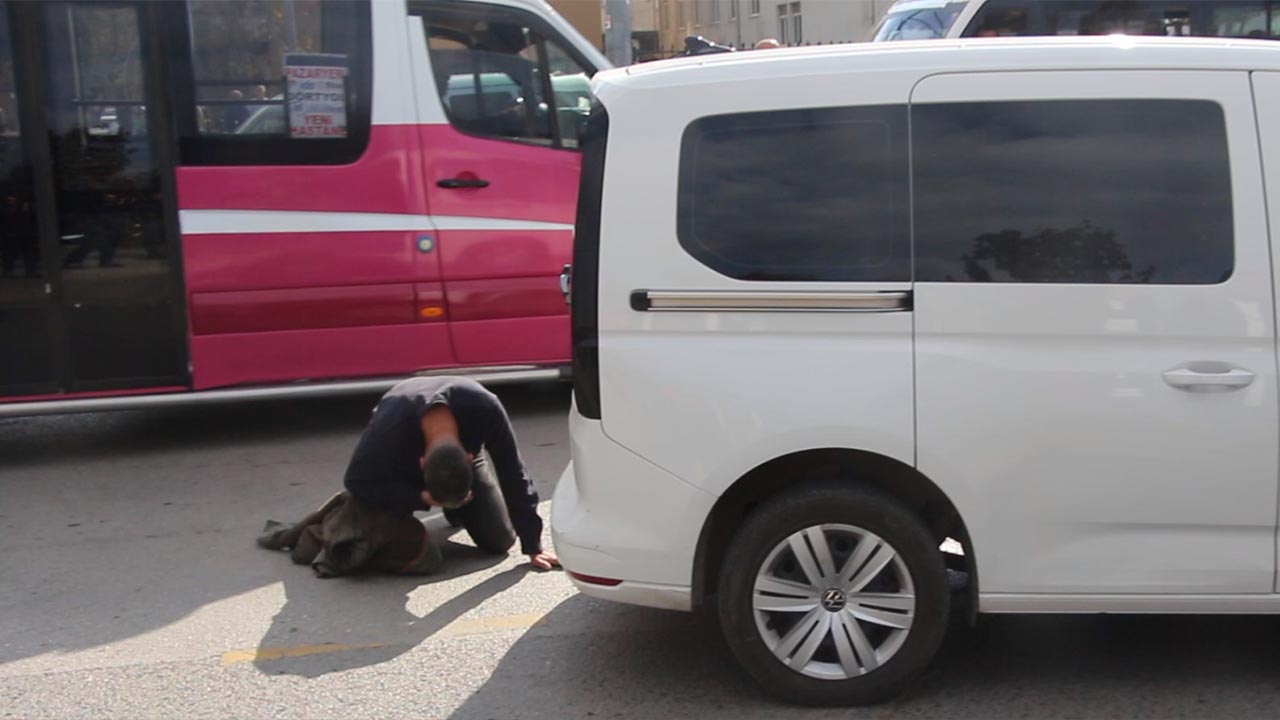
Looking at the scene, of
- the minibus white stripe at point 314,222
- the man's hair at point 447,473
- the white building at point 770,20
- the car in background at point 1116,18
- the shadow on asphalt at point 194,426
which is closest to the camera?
the man's hair at point 447,473

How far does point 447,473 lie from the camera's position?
5.18 metres

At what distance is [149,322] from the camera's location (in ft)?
24.8

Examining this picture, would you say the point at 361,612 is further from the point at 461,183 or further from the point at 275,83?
the point at 275,83

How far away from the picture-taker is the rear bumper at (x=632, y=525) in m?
4.10

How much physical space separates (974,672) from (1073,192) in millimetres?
1573

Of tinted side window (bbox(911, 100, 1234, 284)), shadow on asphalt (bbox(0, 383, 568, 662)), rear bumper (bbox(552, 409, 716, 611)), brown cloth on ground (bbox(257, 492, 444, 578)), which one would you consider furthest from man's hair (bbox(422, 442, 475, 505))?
tinted side window (bbox(911, 100, 1234, 284))

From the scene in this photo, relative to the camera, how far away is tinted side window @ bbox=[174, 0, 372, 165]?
7500mm

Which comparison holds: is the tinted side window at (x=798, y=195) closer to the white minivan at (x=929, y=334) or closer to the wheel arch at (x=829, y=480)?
the white minivan at (x=929, y=334)

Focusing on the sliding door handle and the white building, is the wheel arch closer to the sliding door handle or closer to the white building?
the sliding door handle

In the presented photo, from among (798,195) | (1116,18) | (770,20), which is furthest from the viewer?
(770,20)

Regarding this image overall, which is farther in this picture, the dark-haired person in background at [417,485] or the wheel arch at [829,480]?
the dark-haired person in background at [417,485]

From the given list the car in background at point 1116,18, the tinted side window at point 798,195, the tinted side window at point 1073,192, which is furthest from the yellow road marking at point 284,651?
the car in background at point 1116,18

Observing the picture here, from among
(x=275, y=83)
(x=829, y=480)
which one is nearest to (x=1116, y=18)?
(x=275, y=83)

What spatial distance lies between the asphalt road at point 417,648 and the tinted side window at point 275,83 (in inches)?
82.9
